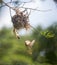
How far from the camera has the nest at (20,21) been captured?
1.91 m

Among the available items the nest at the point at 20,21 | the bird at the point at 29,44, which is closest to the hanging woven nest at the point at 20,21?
the nest at the point at 20,21

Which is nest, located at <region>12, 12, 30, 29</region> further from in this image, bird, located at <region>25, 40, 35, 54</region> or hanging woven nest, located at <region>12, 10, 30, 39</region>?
bird, located at <region>25, 40, 35, 54</region>

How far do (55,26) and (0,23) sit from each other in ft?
1.29

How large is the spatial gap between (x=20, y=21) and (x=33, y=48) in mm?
215

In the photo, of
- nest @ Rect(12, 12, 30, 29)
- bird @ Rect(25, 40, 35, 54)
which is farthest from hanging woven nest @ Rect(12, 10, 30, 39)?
bird @ Rect(25, 40, 35, 54)

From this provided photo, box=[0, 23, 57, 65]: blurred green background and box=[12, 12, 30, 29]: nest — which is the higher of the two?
box=[12, 12, 30, 29]: nest

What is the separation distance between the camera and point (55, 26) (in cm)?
192

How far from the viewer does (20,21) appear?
192cm

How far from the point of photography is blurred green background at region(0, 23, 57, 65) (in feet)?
6.17

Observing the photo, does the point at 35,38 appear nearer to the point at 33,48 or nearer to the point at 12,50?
the point at 33,48

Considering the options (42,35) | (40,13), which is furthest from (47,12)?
(42,35)

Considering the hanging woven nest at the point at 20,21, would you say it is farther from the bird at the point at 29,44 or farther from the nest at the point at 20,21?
the bird at the point at 29,44

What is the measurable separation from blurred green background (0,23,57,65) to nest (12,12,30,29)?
0.06 meters

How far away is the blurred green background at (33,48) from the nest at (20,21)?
59mm
